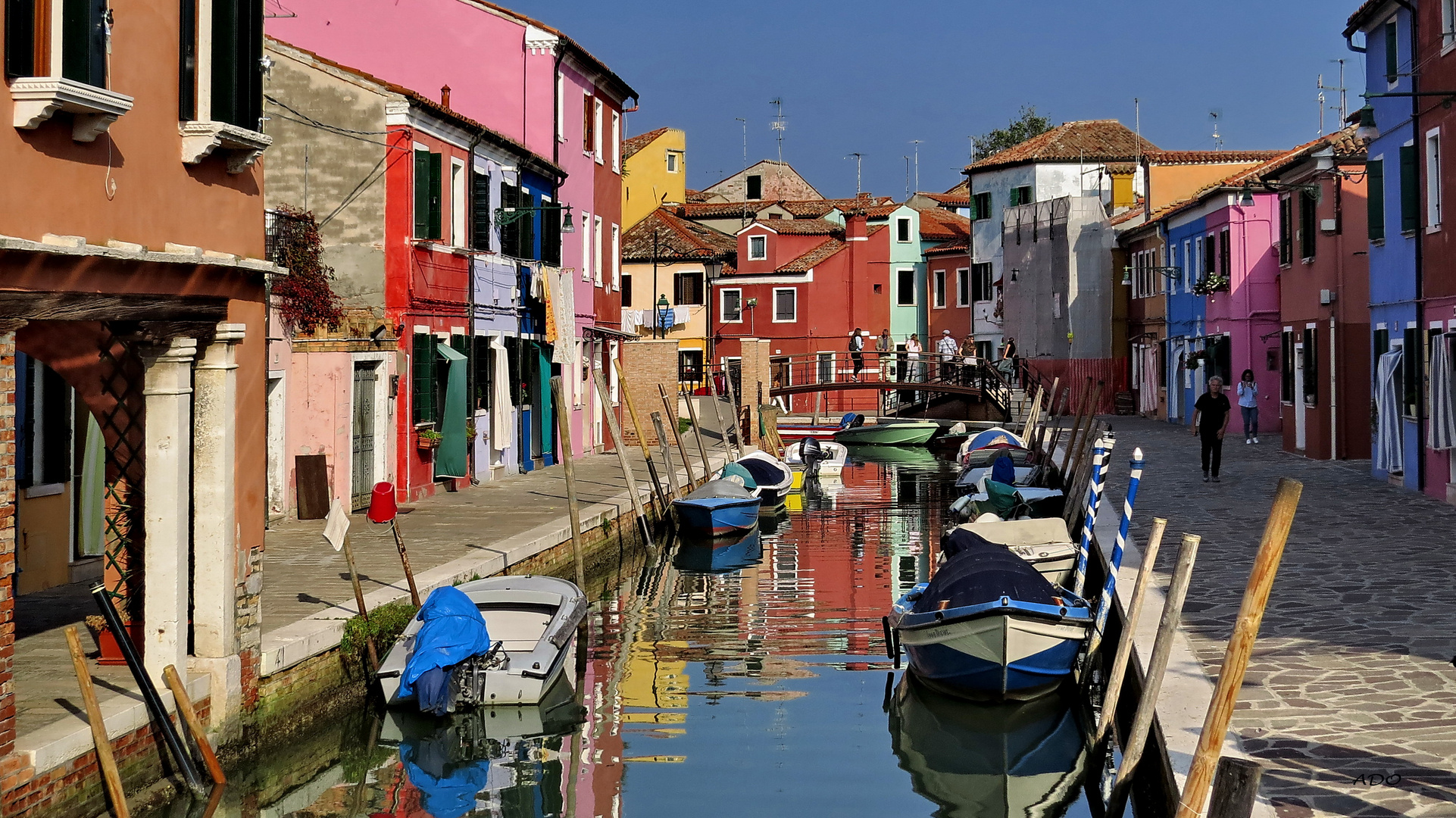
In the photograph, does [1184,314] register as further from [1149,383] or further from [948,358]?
[948,358]

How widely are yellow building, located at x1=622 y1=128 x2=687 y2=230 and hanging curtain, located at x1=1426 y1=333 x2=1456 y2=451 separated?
4318 centimetres

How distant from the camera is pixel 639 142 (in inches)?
2485

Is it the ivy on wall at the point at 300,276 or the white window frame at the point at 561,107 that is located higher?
the white window frame at the point at 561,107

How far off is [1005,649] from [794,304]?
1843 inches

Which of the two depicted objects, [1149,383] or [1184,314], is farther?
[1149,383]

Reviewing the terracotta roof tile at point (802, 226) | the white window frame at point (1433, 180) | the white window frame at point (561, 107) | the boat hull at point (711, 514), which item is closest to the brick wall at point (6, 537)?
the boat hull at point (711, 514)

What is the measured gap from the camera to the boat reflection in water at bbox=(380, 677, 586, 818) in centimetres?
1026

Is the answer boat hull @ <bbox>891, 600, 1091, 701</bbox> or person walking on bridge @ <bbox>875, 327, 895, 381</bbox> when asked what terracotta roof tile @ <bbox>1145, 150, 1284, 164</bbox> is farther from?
boat hull @ <bbox>891, 600, 1091, 701</bbox>

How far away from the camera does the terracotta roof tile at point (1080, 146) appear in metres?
55.0

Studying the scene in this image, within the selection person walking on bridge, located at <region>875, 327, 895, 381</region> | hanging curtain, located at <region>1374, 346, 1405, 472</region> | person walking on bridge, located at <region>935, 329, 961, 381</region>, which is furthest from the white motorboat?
person walking on bridge, located at <region>875, 327, 895, 381</region>

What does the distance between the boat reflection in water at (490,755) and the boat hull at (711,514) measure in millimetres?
10537

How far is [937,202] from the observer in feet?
225

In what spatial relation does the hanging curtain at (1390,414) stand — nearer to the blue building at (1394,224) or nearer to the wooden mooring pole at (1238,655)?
the blue building at (1394,224)

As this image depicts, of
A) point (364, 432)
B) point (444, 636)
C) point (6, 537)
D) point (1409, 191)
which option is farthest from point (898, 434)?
point (6, 537)
